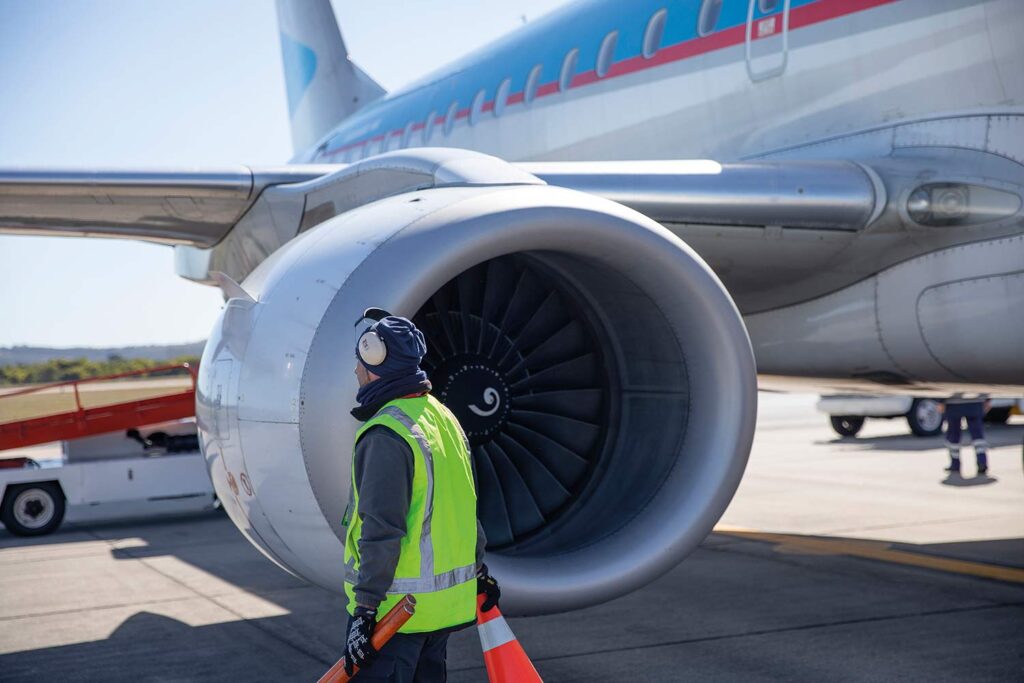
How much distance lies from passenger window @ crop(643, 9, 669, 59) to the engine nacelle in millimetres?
2488

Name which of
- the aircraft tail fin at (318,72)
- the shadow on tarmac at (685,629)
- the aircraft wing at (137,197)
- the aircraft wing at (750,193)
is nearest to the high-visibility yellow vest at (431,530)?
the shadow on tarmac at (685,629)

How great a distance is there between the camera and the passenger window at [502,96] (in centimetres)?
864

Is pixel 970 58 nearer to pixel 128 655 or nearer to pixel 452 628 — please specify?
pixel 452 628

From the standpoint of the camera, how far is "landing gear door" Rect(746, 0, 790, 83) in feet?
19.6

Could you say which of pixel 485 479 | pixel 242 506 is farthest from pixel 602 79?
pixel 242 506

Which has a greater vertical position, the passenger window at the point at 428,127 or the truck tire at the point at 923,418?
the passenger window at the point at 428,127

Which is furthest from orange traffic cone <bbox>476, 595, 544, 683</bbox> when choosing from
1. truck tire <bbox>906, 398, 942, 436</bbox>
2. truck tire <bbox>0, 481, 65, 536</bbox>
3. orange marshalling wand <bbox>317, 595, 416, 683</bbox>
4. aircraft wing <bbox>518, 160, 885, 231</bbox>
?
truck tire <bbox>906, 398, 942, 436</bbox>

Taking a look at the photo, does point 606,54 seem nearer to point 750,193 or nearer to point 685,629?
point 750,193

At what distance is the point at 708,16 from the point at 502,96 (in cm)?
256

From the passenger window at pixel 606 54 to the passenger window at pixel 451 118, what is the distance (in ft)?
7.57

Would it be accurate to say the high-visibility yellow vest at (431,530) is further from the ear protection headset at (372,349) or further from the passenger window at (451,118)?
the passenger window at (451,118)

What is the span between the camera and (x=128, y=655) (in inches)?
211

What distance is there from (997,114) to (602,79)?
9.20 feet

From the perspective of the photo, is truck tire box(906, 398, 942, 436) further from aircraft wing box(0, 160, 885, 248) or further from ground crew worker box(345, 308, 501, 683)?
ground crew worker box(345, 308, 501, 683)
